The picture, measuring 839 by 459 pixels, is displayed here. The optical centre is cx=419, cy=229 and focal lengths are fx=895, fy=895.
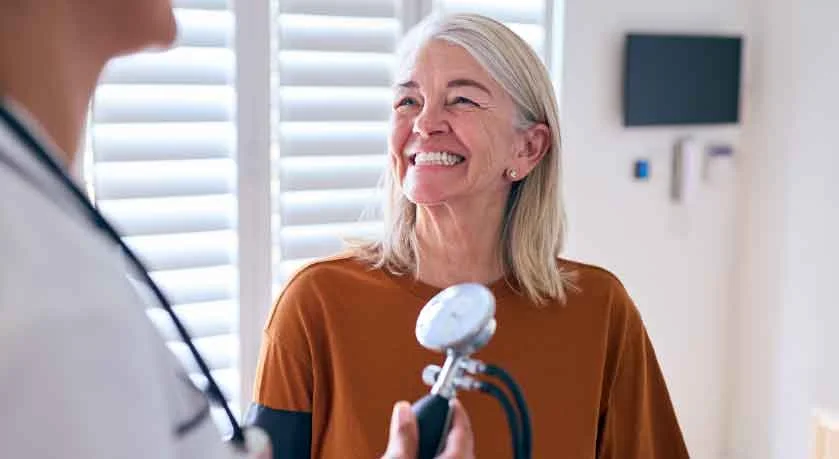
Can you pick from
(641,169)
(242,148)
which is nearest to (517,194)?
(242,148)

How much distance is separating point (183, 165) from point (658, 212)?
1.27m

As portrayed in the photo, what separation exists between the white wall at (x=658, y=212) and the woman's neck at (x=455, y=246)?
2.81 ft

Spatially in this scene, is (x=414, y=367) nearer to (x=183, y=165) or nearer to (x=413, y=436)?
(x=413, y=436)

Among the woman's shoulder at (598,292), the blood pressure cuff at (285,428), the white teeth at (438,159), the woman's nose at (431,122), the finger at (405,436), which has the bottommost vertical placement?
the blood pressure cuff at (285,428)

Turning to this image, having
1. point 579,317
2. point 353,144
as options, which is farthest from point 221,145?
point 579,317

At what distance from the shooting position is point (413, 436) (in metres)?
0.87

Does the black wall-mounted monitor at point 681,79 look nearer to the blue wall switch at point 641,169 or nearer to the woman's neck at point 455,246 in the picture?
the blue wall switch at point 641,169

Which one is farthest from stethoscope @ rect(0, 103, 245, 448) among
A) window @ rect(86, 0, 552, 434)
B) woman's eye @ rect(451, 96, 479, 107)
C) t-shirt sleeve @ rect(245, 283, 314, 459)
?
window @ rect(86, 0, 552, 434)

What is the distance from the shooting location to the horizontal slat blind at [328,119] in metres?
1.83

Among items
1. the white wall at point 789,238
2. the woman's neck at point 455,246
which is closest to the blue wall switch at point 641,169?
the white wall at point 789,238

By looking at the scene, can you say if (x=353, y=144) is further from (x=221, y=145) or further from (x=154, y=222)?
(x=154, y=222)

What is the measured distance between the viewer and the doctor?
0.42 meters

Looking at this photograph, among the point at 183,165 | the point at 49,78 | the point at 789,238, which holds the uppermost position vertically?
the point at 49,78

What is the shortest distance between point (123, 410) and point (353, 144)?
1.48 meters
